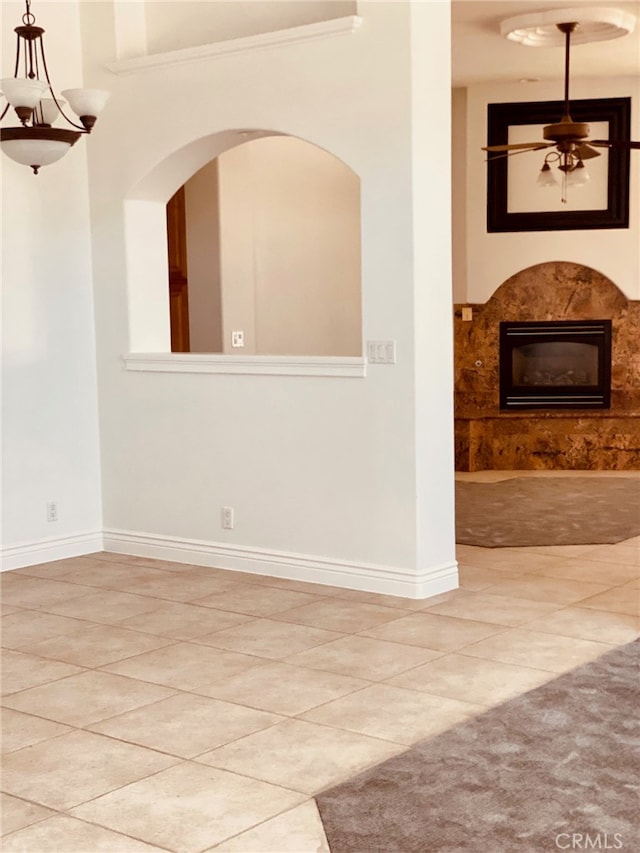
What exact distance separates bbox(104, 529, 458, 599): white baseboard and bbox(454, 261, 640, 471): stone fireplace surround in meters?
3.46

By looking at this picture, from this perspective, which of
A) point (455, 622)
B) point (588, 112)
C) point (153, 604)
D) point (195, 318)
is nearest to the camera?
point (455, 622)

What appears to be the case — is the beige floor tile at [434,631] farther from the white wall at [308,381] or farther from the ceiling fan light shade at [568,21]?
the ceiling fan light shade at [568,21]

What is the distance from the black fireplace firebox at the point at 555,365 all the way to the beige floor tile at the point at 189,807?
651 centimetres

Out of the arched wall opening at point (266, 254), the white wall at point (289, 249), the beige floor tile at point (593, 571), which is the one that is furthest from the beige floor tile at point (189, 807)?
the white wall at point (289, 249)

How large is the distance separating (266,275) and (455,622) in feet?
11.9

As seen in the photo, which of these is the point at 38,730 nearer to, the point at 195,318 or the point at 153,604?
the point at 153,604

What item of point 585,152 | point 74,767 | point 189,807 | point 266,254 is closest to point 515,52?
point 585,152

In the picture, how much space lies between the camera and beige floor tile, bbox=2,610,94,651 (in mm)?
4625

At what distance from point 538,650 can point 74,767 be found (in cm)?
191

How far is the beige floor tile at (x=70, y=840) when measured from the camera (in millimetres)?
2773

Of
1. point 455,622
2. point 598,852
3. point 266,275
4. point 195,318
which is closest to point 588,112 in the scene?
point 266,275

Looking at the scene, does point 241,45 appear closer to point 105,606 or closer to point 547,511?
point 105,606

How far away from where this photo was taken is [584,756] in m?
3.28

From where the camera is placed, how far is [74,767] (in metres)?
3.30
